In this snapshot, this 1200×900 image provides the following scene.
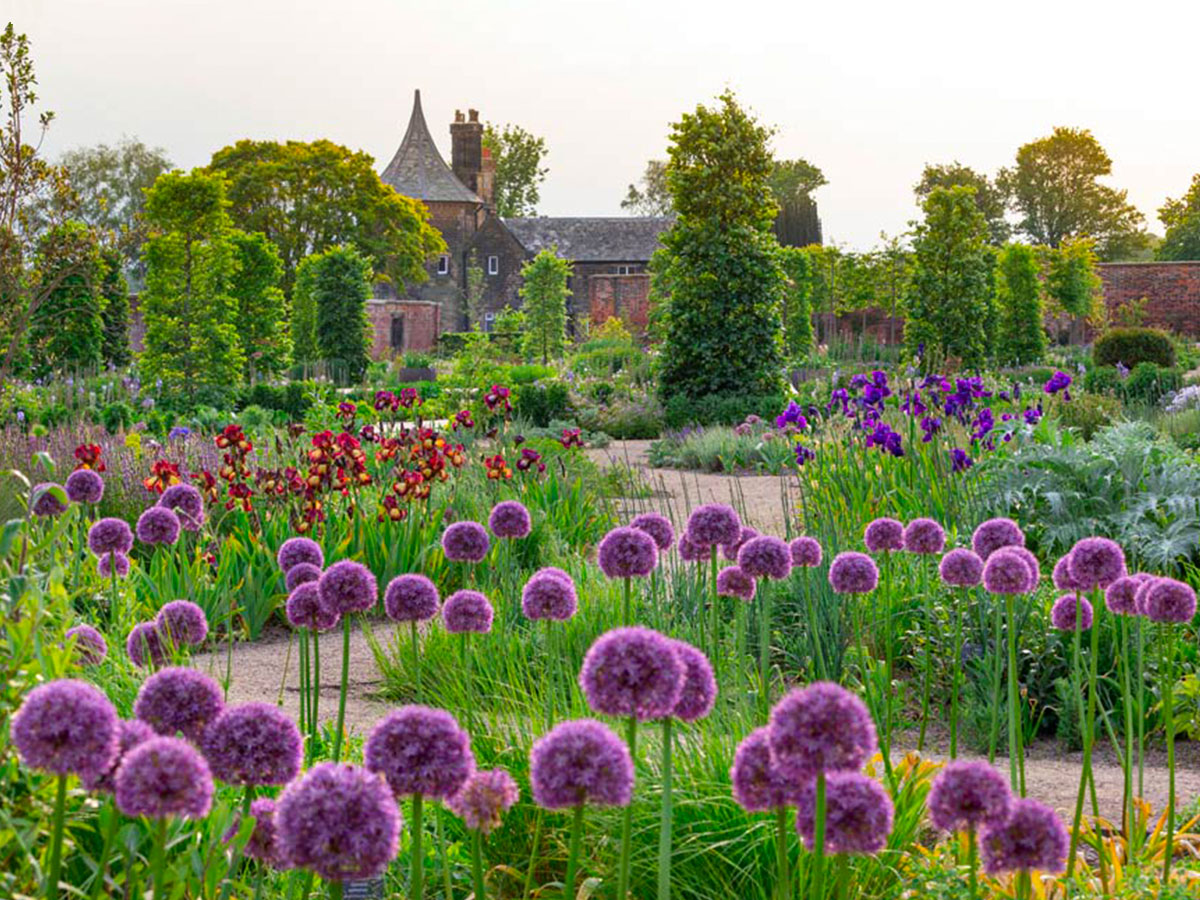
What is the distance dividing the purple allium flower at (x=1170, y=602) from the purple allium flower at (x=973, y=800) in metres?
1.15

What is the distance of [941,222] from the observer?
85.1ft

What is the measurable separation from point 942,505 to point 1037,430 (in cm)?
133

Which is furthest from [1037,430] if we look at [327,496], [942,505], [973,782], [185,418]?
[185,418]

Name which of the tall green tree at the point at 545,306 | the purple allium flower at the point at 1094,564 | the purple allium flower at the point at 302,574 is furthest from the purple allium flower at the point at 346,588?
the tall green tree at the point at 545,306

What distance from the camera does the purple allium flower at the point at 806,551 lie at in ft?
10.9

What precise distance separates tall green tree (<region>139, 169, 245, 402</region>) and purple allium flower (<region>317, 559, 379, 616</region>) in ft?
61.0

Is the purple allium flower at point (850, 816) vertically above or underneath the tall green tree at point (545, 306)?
underneath

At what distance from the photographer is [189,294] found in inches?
826

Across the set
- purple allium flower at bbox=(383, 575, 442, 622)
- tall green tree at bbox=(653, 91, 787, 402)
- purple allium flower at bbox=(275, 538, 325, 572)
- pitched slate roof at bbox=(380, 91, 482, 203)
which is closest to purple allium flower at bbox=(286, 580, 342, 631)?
purple allium flower at bbox=(383, 575, 442, 622)

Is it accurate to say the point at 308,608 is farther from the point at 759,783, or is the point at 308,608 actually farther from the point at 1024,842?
the point at 1024,842

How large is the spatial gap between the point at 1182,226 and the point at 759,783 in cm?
6271

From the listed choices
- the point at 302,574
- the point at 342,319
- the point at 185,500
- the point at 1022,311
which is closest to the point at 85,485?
the point at 185,500

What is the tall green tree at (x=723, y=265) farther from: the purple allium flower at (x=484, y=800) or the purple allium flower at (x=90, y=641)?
the purple allium flower at (x=484, y=800)

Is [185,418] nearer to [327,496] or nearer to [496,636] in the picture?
[327,496]
